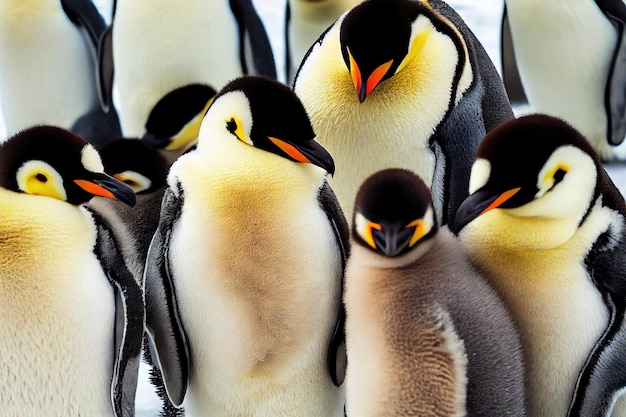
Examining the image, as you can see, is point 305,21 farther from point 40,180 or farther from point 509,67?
point 40,180

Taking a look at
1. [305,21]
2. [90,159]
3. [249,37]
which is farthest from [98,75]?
[90,159]

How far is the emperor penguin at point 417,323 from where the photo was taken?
1.74 m

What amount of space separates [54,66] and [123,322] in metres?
2.63

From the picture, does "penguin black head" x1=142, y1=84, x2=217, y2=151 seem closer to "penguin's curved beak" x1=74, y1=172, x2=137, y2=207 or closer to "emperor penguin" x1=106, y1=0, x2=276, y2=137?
"emperor penguin" x1=106, y1=0, x2=276, y2=137

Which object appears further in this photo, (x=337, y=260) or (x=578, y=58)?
(x=578, y=58)

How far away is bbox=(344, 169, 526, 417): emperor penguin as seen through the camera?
1741 mm

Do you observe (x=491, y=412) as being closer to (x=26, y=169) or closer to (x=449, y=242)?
(x=449, y=242)

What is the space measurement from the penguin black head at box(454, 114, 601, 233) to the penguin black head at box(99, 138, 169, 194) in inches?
36.7

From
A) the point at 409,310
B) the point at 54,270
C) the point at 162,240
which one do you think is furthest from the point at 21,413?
the point at 409,310

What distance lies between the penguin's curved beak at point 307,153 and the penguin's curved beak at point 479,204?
305 mm

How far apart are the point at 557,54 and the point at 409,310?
2.82 metres

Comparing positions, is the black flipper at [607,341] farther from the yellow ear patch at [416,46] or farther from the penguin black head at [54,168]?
the penguin black head at [54,168]

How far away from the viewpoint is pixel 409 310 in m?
1.78

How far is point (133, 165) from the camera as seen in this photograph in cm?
254
